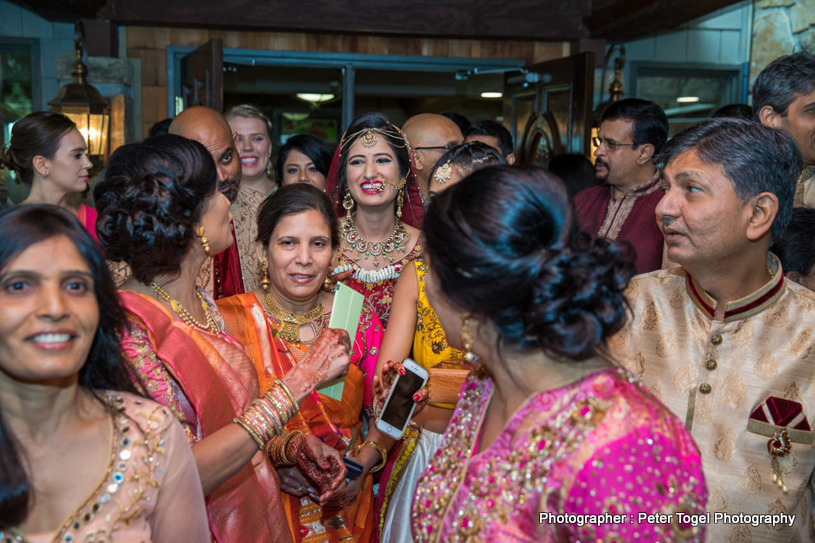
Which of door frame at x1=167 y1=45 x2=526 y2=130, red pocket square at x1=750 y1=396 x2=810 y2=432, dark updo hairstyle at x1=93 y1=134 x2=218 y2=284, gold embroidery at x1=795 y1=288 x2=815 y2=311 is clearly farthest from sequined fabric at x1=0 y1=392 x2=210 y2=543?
door frame at x1=167 y1=45 x2=526 y2=130

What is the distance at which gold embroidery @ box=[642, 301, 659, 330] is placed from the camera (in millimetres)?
1688

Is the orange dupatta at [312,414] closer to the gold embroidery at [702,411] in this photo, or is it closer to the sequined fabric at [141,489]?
the sequined fabric at [141,489]

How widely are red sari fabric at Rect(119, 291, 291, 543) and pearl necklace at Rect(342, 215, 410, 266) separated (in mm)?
976

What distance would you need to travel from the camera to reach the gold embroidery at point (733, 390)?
5.06ft

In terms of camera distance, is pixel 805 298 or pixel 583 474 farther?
pixel 805 298

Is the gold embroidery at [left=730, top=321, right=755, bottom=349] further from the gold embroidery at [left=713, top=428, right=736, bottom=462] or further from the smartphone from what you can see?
the smartphone

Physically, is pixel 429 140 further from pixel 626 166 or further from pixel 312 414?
pixel 312 414

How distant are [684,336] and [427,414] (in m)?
0.78

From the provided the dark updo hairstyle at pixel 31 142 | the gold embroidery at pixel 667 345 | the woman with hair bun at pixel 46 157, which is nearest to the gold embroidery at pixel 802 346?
the gold embroidery at pixel 667 345

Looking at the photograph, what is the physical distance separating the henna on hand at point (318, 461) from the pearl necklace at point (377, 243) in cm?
91

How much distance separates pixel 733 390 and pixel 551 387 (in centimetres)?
65

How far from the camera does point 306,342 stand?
2.26m

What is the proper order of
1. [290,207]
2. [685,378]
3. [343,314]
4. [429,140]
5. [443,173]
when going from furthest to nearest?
[429,140]
[443,173]
[290,207]
[343,314]
[685,378]

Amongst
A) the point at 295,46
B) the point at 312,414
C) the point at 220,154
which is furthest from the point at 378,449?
the point at 295,46
